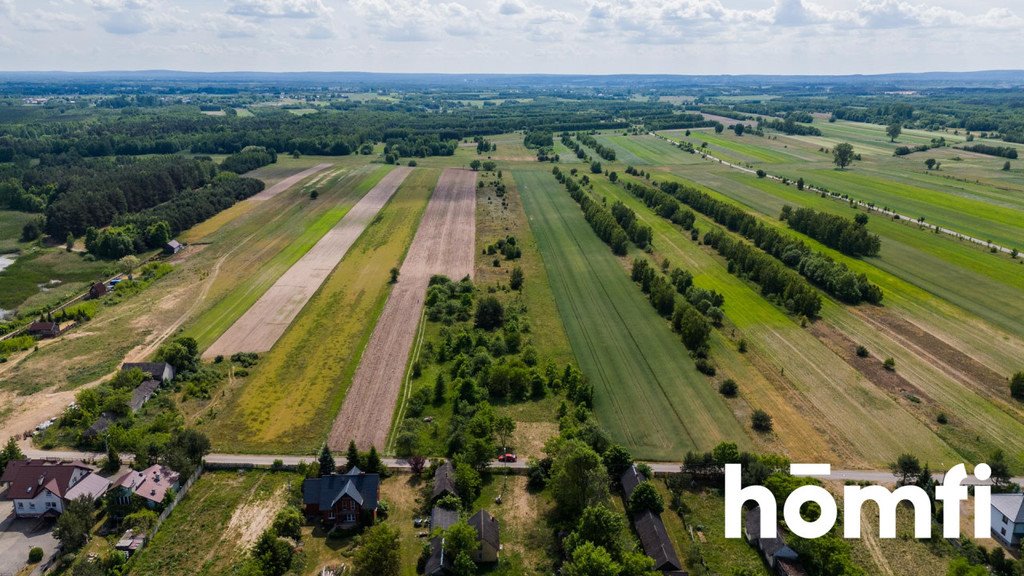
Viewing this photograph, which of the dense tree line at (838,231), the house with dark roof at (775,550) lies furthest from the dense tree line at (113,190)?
the dense tree line at (838,231)

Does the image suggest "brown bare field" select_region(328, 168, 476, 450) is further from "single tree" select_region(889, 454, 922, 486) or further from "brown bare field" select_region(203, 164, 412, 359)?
"single tree" select_region(889, 454, 922, 486)

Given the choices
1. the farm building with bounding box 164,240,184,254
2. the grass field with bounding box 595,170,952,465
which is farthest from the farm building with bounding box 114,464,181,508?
the farm building with bounding box 164,240,184,254

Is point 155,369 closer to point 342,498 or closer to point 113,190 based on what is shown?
point 342,498

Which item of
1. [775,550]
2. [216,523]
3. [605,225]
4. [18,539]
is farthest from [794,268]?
[18,539]

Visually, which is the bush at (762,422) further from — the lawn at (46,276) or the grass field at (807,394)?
the lawn at (46,276)

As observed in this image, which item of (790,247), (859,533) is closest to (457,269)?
(790,247)

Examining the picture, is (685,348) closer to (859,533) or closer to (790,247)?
(859,533)
